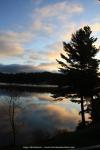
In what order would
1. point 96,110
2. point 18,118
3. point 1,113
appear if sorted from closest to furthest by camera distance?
1. point 96,110
2. point 18,118
3. point 1,113

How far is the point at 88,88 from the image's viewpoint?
4138cm

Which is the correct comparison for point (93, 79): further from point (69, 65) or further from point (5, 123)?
point (5, 123)

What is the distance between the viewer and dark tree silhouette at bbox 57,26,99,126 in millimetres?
41344

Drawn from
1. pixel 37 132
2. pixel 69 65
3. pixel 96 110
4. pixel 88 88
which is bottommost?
pixel 37 132

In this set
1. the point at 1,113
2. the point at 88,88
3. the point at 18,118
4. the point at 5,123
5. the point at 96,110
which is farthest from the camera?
the point at 1,113

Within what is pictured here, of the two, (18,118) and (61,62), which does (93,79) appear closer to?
(61,62)

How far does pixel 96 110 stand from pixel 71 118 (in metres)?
19.6

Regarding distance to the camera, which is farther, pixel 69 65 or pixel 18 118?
pixel 18 118

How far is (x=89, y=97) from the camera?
42219 mm

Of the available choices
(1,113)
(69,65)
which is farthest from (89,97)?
(1,113)

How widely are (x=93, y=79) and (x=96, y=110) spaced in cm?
443

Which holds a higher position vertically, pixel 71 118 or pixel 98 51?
pixel 98 51

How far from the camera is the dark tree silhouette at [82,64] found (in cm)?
4134

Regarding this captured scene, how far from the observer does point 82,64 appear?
1658 inches
